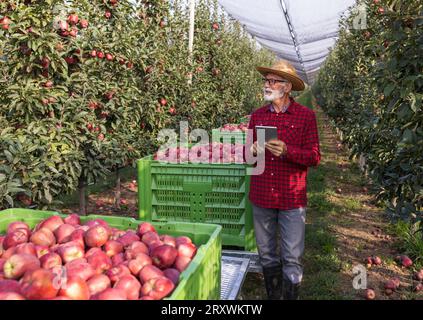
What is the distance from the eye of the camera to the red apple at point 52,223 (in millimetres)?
2339

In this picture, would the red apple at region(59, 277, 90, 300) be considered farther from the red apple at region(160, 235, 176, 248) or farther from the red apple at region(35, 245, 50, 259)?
the red apple at region(160, 235, 176, 248)

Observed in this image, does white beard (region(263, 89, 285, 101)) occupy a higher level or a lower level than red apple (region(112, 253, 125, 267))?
higher

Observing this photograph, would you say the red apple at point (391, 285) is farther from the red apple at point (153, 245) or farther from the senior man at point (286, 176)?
the red apple at point (153, 245)

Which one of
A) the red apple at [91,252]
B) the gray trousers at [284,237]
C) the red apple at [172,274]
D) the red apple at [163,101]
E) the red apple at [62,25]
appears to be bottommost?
the gray trousers at [284,237]

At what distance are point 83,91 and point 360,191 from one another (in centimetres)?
548

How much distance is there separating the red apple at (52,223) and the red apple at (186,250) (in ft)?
2.32

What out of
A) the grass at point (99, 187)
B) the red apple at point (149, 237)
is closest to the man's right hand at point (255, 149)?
the red apple at point (149, 237)

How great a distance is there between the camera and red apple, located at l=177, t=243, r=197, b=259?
83.7 inches

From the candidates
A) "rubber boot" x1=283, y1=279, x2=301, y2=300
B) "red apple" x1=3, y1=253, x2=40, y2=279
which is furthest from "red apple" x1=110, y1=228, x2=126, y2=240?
"rubber boot" x1=283, y1=279, x2=301, y2=300

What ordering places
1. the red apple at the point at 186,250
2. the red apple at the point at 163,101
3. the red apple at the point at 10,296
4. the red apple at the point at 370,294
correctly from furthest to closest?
the red apple at the point at 163,101 < the red apple at the point at 370,294 < the red apple at the point at 186,250 < the red apple at the point at 10,296

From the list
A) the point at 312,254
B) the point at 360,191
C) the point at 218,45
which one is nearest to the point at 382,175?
the point at 312,254

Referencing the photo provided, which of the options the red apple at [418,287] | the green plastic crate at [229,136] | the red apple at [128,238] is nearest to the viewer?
the red apple at [128,238]

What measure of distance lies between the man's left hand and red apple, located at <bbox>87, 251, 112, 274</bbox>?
4.80 ft

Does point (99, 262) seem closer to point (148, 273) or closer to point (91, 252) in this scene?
point (91, 252)
